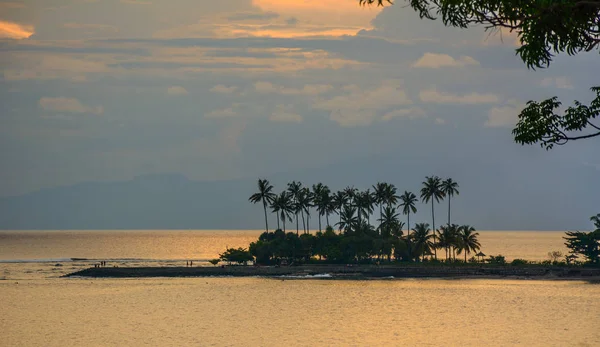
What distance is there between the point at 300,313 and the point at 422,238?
71.2m

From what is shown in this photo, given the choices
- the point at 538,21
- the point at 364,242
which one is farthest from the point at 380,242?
the point at 538,21

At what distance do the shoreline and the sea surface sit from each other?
2.91 m

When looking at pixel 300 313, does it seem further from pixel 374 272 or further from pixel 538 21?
pixel 538 21

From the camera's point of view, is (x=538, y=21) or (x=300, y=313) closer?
(x=538, y=21)

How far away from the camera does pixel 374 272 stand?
6836 inches

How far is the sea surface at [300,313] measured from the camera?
291 feet

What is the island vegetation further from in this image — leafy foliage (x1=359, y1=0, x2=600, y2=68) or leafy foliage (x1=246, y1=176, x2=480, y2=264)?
leafy foliage (x1=359, y1=0, x2=600, y2=68)

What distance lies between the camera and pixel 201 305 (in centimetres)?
12338

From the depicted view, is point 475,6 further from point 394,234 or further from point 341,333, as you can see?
point 394,234

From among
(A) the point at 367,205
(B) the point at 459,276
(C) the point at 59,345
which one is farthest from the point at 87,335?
(A) the point at 367,205

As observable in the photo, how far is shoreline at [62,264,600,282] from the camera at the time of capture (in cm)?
16862

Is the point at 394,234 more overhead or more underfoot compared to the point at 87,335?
more overhead

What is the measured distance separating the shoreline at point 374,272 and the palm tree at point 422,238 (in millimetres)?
4595

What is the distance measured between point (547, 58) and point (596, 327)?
81.4 metres
